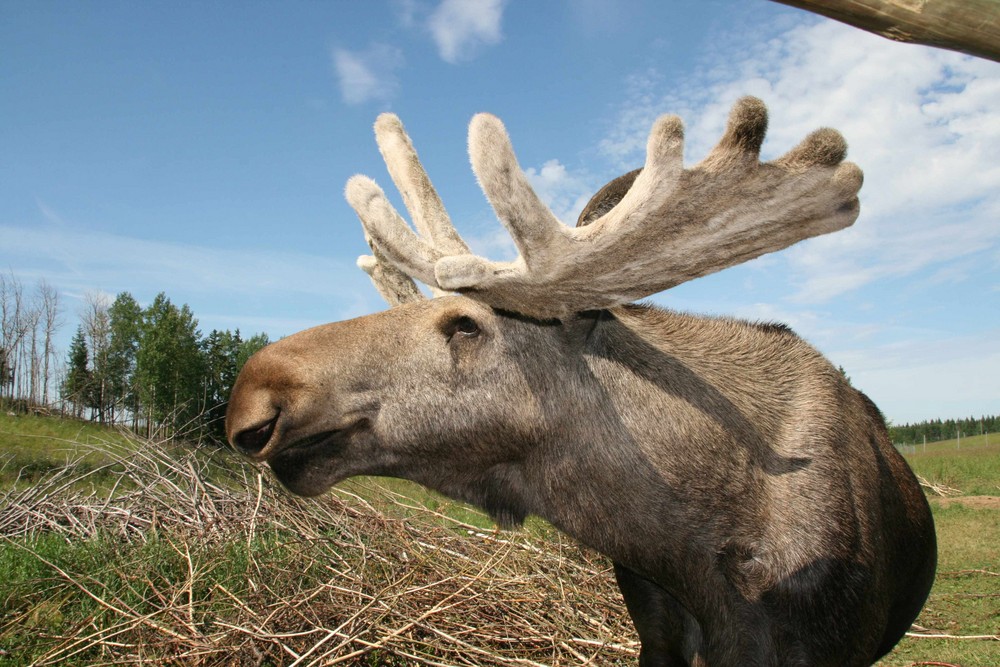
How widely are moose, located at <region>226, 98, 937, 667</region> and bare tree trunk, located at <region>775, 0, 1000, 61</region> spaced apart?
0.80 meters

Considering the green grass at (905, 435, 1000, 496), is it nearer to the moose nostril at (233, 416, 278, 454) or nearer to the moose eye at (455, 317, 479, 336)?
the moose eye at (455, 317, 479, 336)

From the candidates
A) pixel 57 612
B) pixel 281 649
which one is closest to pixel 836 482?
pixel 281 649

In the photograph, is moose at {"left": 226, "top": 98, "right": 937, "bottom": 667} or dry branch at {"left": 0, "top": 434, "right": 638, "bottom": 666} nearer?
moose at {"left": 226, "top": 98, "right": 937, "bottom": 667}

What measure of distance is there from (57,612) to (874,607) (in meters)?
4.79

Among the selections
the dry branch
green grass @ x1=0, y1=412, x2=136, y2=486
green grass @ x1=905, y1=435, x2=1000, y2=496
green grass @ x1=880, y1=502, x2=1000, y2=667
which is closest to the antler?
the dry branch

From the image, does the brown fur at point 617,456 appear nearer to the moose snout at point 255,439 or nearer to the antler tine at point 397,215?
the moose snout at point 255,439

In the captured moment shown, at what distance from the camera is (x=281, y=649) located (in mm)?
3893

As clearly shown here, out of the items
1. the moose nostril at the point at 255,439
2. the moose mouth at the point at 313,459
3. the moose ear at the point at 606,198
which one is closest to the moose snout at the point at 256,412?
the moose nostril at the point at 255,439

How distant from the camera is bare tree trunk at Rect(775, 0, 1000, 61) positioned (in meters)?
1.24

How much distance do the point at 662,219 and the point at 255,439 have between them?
5.05 feet

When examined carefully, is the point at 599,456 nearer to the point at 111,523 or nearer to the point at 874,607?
the point at 874,607

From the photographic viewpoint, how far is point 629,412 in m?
2.44

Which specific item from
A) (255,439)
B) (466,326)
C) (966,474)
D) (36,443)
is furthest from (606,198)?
(36,443)

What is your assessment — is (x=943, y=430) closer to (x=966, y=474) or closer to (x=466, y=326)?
(x=966, y=474)
